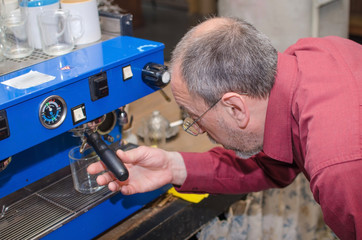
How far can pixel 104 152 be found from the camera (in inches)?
42.4

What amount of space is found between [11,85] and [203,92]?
1.37 feet

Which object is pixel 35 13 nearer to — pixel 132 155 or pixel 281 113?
pixel 132 155

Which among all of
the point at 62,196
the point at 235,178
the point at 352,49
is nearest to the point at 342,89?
the point at 352,49

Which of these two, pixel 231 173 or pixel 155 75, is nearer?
pixel 155 75

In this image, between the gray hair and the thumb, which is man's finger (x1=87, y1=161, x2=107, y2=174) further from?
the gray hair

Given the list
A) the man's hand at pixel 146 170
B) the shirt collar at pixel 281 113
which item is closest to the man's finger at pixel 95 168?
the man's hand at pixel 146 170

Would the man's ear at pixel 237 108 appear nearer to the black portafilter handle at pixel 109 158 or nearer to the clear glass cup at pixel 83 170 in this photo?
the black portafilter handle at pixel 109 158

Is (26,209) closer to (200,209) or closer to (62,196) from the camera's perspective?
(62,196)

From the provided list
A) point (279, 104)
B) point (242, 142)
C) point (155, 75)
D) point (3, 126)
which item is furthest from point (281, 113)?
point (3, 126)

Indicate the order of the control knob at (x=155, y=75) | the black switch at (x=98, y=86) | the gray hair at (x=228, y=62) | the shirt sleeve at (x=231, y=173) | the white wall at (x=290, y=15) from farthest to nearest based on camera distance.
→ the white wall at (x=290, y=15) < the shirt sleeve at (x=231, y=173) < the control knob at (x=155, y=75) < the black switch at (x=98, y=86) < the gray hair at (x=228, y=62)

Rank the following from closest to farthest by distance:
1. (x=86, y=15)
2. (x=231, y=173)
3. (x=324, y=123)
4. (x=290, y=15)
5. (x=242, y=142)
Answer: (x=324, y=123)
(x=242, y=142)
(x=86, y=15)
(x=231, y=173)
(x=290, y=15)

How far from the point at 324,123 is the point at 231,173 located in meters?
0.49

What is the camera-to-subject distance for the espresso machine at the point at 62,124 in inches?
38.8

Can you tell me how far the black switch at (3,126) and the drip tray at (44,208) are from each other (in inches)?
10.4
